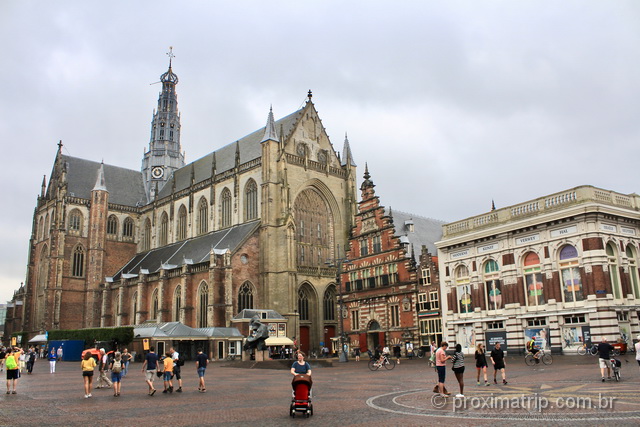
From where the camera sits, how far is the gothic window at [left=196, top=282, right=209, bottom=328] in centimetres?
5241

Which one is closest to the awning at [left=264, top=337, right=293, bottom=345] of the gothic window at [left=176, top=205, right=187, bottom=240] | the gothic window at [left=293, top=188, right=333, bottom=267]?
the gothic window at [left=293, top=188, right=333, bottom=267]

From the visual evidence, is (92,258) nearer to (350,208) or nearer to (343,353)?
(350,208)

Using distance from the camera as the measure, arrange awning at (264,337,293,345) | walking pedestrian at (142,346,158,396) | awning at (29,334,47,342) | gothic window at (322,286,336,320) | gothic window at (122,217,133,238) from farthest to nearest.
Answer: gothic window at (122,217,133,238) → awning at (29,334,47,342) → gothic window at (322,286,336,320) → awning at (264,337,293,345) → walking pedestrian at (142,346,158,396)

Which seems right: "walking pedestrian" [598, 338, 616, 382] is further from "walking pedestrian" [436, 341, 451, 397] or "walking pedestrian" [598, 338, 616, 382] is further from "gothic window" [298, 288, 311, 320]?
"gothic window" [298, 288, 311, 320]

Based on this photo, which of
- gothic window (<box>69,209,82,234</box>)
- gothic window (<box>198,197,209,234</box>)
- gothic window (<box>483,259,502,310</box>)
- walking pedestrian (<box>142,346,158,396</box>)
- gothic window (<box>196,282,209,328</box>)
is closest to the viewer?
walking pedestrian (<box>142,346,158,396</box>)

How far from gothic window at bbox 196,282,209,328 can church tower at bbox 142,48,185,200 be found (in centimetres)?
2908

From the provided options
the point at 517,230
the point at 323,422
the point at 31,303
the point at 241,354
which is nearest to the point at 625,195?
the point at 517,230

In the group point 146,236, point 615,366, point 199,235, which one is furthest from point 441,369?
point 146,236

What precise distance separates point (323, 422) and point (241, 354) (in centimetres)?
3635

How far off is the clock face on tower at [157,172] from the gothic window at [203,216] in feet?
58.0

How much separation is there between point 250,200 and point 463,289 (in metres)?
28.3

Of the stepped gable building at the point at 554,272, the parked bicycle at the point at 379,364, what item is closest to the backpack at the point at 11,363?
the parked bicycle at the point at 379,364

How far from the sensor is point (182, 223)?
67.7 metres

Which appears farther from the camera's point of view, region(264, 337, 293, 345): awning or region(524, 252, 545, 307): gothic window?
region(264, 337, 293, 345): awning
